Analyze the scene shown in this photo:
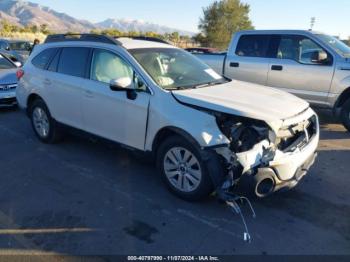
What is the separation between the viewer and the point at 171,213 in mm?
3775

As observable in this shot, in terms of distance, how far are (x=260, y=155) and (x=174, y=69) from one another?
184 centimetres

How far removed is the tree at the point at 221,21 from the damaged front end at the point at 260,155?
39.1 metres

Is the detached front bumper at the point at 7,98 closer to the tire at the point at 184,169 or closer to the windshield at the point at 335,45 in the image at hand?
the tire at the point at 184,169

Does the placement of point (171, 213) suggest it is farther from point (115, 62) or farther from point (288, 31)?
point (288, 31)

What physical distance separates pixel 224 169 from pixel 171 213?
30.3 inches

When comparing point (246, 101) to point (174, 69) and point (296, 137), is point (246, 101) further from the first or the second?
point (174, 69)

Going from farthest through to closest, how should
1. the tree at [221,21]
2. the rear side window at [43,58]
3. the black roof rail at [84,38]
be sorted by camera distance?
1. the tree at [221,21]
2. the rear side window at [43,58]
3. the black roof rail at [84,38]

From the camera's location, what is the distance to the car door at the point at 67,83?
5.12 meters

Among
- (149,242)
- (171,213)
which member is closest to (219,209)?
(171,213)

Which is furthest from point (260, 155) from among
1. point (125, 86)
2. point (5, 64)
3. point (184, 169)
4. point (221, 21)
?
point (221, 21)

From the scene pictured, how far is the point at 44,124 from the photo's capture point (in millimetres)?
6066

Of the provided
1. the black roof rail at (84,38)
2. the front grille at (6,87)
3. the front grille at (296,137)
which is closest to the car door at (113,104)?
the black roof rail at (84,38)

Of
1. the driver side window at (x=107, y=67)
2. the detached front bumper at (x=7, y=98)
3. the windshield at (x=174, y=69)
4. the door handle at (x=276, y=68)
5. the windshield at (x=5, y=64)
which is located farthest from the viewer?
the windshield at (x=5, y=64)

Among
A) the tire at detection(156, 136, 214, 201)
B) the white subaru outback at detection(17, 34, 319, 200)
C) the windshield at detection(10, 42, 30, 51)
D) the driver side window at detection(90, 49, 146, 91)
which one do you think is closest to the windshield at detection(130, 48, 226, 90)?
the white subaru outback at detection(17, 34, 319, 200)
